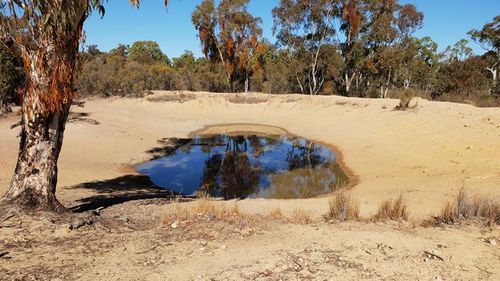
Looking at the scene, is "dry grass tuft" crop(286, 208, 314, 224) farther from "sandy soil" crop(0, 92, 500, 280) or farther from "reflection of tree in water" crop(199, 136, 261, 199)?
"reflection of tree in water" crop(199, 136, 261, 199)

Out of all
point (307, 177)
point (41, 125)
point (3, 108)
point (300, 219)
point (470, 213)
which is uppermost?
point (41, 125)

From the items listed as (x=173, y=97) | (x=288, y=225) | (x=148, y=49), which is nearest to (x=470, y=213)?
(x=288, y=225)

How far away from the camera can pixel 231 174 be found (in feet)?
49.5

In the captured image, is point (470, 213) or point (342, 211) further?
point (342, 211)

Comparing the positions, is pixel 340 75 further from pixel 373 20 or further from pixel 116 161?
pixel 116 161

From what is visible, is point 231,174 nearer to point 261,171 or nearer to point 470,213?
point 261,171

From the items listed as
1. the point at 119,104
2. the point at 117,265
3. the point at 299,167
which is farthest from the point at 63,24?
the point at 119,104

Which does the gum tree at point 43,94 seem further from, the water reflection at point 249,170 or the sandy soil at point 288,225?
the water reflection at point 249,170

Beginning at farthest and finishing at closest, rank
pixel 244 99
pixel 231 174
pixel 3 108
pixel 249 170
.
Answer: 1. pixel 244 99
2. pixel 3 108
3. pixel 249 170
4. pixel 231 174

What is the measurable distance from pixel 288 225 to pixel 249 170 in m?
9.73

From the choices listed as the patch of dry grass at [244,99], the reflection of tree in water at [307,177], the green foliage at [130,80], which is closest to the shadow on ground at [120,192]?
the reflection of tree in water at [307,177]

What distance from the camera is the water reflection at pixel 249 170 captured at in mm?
12828

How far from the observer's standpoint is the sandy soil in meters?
4.37

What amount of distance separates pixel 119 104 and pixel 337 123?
700 inches
